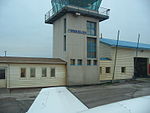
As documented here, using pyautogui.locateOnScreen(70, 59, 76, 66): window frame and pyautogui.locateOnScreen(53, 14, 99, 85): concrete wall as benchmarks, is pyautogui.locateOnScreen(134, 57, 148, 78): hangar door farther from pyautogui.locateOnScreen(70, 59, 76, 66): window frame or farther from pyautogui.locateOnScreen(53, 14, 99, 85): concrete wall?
pyautogui.locateOnScreen(70, 59, 76, 66): window frame

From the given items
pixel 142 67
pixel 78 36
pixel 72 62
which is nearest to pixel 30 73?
pixel 72 62

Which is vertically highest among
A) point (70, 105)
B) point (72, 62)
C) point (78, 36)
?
point (78, 36)

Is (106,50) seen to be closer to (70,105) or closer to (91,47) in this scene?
(91,47)

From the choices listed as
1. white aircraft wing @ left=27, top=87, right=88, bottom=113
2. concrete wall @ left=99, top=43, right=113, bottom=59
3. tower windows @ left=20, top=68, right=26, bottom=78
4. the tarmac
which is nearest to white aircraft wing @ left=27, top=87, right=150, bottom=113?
white aircraft wing @ left=27, top=87, right=88, bottom=113

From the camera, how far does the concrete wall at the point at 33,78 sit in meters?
15.4

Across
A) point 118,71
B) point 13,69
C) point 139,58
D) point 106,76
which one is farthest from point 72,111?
point 139,58

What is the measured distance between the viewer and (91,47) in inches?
772

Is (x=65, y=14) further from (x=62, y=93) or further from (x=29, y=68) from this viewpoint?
(x=62, y=93)

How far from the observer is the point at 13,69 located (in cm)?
1552

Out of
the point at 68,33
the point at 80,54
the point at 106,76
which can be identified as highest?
the point at 68,33

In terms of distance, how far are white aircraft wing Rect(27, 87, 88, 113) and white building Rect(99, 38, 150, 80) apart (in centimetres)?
1717

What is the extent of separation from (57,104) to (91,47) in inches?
653

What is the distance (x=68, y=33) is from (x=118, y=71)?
9.41 meters

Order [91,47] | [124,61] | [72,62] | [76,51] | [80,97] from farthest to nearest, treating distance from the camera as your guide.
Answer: [124,61], [91,47], [76,51], [72,62], [80,97]
